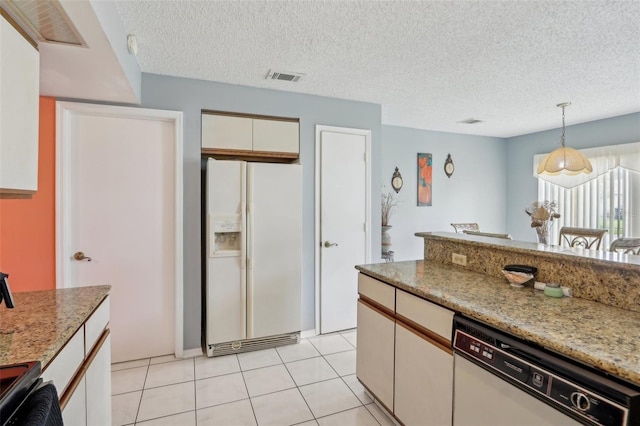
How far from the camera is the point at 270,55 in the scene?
2.47m

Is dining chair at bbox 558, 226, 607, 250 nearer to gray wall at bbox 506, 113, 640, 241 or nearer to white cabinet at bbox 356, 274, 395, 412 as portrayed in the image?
gray wall at bbox 506, 113, 640, 241

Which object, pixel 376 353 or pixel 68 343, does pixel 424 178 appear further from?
pixel 68 343

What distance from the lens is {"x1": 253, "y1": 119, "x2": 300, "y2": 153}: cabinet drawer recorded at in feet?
10.2

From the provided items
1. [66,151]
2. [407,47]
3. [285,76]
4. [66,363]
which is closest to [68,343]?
[66,363]

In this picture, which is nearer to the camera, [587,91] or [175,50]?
[175,50]

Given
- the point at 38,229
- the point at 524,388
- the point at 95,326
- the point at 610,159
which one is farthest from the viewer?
the point at 610,159

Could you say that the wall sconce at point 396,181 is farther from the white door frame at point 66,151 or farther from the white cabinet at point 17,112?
the white cabinet at point 17,112

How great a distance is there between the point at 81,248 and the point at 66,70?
1.42 m

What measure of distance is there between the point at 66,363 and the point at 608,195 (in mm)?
5850

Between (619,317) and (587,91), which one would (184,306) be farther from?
(587,91)

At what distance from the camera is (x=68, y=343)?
122 cm

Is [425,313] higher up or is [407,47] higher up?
[407,47]

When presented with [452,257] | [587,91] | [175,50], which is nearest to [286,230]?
[452,257]

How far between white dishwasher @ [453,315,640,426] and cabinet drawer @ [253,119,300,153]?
2.33m
